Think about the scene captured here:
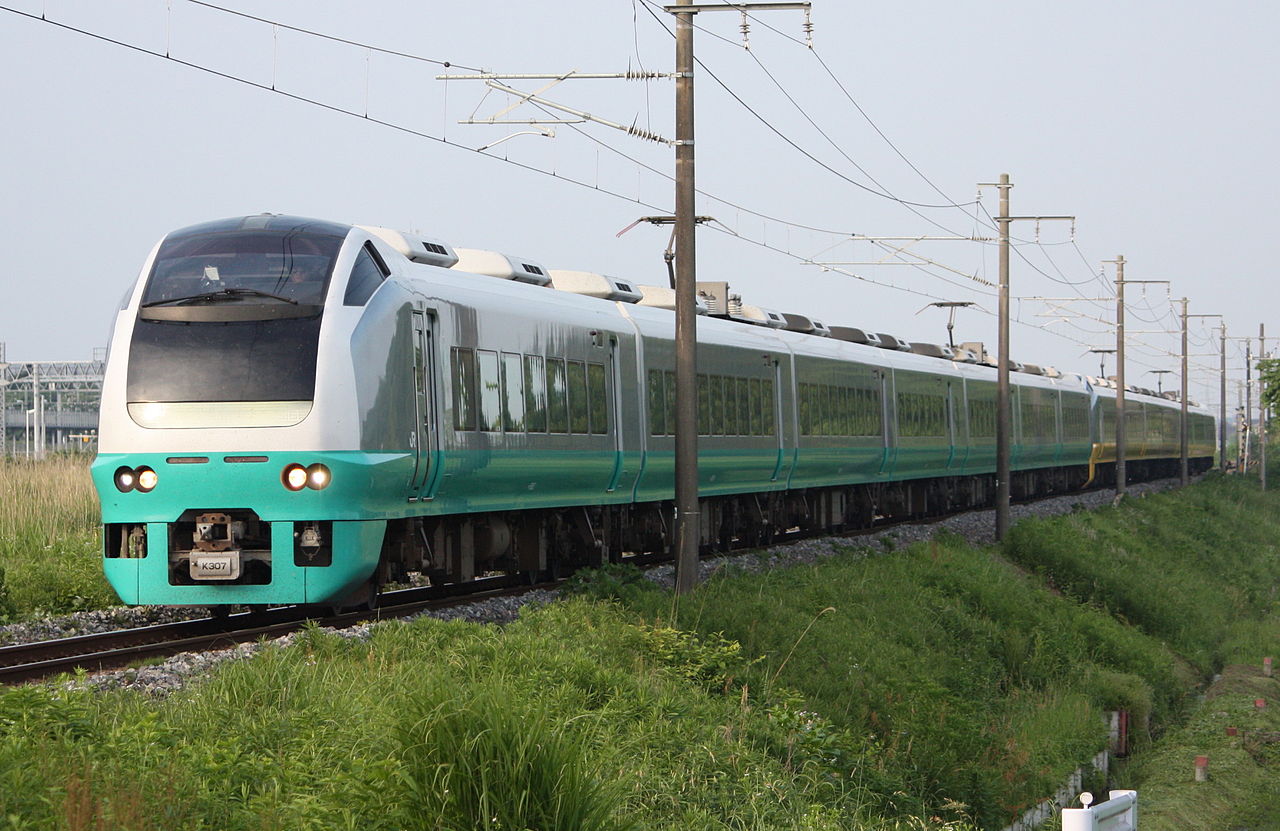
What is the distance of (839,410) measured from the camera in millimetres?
27125

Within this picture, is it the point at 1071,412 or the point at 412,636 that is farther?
the point at 1071,412

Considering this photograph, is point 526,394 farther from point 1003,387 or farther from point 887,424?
point 1003,387

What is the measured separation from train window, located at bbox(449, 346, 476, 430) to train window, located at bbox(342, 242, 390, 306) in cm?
131

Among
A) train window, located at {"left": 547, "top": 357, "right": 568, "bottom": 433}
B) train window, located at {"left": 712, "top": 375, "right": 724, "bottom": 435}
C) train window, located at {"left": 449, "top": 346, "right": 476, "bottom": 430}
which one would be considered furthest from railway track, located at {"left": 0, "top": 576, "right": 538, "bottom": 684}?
train window, located at {"left": 712, "top": 375, "right": 724, "bottom": 435}

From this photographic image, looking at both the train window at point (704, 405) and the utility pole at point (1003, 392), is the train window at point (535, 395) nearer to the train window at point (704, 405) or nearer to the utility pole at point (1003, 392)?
the train window at point (704, 405)

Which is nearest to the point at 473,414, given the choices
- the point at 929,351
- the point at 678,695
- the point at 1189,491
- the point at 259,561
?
the point at 259,561

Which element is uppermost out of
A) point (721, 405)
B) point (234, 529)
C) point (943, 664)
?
point (721, 405)

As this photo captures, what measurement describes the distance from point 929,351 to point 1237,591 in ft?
29.7

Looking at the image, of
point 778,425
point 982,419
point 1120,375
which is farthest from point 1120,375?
point 778,425

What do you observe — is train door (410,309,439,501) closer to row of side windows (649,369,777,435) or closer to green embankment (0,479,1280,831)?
green embankment (0,479,1280,831)

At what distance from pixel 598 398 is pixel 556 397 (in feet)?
3.91

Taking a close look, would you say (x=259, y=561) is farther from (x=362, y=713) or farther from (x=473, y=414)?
(x=362, y=713)

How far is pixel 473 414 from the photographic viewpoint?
14.1 meters

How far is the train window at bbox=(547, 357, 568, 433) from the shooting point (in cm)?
1591
